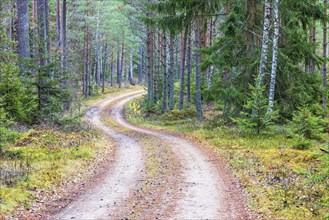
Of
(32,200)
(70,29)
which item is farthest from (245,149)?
(70,29)

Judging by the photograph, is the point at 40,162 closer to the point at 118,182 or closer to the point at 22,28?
the point at 118,182

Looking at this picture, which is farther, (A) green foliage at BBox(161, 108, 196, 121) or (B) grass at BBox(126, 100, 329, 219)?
(A) green foliage at BBox(161, 108, 196, 121)

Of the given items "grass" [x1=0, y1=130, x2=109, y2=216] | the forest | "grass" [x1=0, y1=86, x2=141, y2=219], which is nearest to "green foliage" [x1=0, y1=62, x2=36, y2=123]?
the forest

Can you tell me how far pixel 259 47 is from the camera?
1830 cm

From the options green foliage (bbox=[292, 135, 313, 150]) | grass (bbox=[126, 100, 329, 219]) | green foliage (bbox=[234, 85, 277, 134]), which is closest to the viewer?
grass (bbox=[126, 100, 329, 219])

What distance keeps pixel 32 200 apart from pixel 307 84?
15284 millimetres

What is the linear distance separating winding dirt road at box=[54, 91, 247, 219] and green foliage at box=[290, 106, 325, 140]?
4.12 metres

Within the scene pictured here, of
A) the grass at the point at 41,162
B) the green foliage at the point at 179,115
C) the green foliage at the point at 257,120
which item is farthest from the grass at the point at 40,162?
the green foliage at the point at 179,115

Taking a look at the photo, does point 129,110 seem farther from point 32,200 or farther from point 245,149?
point 32,200

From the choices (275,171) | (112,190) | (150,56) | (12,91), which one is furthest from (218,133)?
(150,56)

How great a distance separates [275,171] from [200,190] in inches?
111

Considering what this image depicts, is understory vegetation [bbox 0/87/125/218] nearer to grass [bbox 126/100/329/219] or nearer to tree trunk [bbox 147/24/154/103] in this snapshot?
grass [bbox 126/100/329/219]

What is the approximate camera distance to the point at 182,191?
9188mm

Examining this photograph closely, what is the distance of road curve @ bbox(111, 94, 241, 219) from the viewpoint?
761 centimetres
